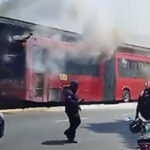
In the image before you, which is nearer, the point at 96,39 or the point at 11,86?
the point at 11,86

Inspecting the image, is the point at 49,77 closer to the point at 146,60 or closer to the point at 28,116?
the point at 28,116

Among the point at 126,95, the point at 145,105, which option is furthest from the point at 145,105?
the point at 126,95

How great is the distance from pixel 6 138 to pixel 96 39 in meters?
12.9

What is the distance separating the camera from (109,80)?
30.0 m

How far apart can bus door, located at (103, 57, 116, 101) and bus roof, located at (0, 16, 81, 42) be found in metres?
3.56

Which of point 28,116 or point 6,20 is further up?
point 6,20

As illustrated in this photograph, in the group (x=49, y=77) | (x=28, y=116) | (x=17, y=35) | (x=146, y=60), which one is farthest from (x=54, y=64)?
(x=146, y=60)

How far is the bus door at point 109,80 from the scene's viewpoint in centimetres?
2962

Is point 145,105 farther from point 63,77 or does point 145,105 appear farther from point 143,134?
point 63,77

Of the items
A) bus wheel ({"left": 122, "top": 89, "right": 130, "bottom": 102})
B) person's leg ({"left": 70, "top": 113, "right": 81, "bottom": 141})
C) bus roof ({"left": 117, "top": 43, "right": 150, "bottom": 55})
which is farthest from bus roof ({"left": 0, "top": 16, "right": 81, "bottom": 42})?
person's leg ({"left": 70, "top": 113, "right": 81, "bottom": 141})

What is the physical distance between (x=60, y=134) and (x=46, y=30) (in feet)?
34.3

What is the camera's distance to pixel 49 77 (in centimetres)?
2508

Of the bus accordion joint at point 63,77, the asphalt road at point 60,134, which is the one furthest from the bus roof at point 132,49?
the asphalt road at point 60,134

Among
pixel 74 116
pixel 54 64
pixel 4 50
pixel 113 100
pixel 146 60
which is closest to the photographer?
pixel 74 116
